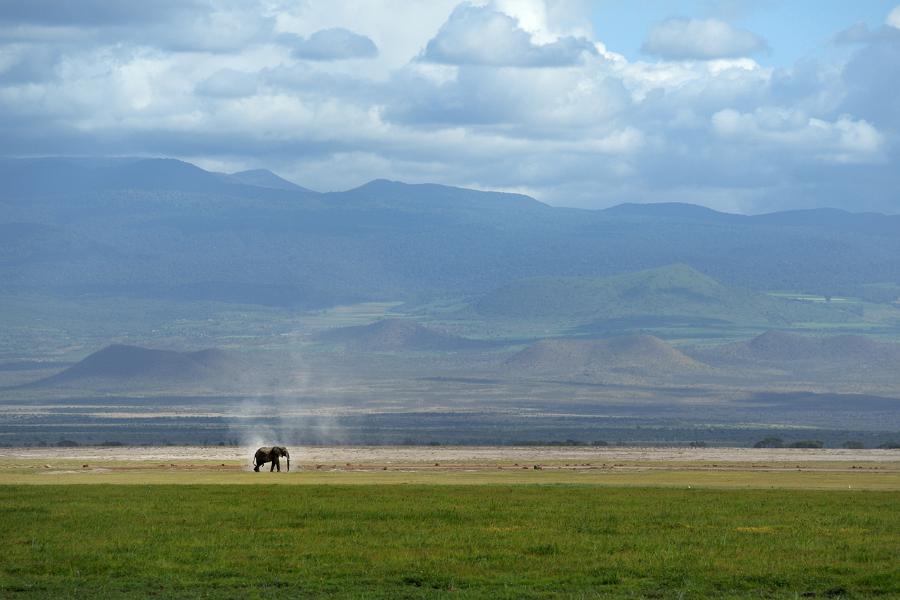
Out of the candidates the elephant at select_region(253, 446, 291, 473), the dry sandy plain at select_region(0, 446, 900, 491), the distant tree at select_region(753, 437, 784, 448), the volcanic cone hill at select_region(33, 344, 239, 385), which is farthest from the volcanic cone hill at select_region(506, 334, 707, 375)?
the elephant at select_region(253, 446, 291, 473)

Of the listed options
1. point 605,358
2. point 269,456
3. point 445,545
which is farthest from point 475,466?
point 605,358

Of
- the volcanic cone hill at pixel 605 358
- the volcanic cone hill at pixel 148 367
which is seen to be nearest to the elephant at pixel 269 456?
the volcanic cone hill at pixel 148 367

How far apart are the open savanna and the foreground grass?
0.14 ft

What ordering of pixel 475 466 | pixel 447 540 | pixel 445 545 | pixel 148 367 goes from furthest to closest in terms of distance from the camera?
pixel 148 367 < pixel 475 466 < pixel 447 540 < pixel 445 545

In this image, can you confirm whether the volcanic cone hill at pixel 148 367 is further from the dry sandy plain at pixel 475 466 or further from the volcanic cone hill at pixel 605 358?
the dry sandy plain at pixel 475 466

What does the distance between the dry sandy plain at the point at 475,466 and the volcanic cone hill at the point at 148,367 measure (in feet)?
318

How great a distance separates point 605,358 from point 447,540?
535 ft

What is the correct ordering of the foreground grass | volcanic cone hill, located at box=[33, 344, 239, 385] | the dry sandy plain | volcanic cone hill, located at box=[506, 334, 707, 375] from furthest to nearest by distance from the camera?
volcanic cone hill, located at box=[506, 334, 707, 375] < volcanic cone hill, located at box=[33, 344, 239, 385] < the dry sandy plain < the foreground grass

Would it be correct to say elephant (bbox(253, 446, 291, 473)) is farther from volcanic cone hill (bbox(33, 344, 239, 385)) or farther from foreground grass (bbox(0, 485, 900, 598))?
volcanic cone hill (bbox(33, 344, 239, 385))

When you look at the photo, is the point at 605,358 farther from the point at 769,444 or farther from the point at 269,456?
the point at 269,456

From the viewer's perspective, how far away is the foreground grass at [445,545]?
2281 centimetres

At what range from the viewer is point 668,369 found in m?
183

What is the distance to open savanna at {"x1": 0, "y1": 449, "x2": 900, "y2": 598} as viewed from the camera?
22.9 meters

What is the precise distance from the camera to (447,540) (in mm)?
27312
